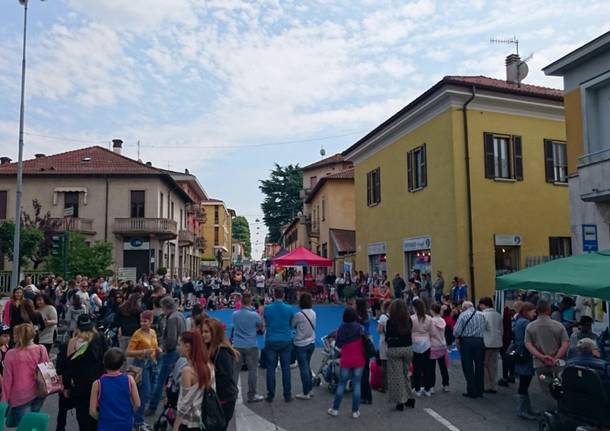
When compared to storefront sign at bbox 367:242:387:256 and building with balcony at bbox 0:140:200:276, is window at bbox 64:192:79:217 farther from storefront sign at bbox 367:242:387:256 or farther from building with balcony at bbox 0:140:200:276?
storefront sign at bbox 367:242:387:256

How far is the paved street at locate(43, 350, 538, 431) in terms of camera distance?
24.1 feet

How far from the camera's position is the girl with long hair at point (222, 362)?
5203 mm

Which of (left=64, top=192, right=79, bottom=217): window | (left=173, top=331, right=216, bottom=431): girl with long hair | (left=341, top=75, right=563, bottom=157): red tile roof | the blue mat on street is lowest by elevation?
the blue mat on street

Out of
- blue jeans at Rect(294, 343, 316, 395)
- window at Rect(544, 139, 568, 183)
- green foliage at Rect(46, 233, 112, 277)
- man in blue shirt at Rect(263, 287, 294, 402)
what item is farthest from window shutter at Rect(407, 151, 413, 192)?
green foliage at Rect(46, 233, 112, 277)

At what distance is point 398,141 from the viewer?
23531 mm

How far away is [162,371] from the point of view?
800 cm

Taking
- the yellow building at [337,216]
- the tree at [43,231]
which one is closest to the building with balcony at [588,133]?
the yellow building at [337,216]

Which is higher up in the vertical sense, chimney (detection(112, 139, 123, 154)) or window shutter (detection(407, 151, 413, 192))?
chimney (detection(112, 139, 123, 154))

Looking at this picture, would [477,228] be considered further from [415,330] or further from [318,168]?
[318,168]

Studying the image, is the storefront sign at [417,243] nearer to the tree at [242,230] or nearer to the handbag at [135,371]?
the handbag at [135,371]

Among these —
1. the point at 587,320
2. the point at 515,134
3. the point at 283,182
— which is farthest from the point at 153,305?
the point at 283,182

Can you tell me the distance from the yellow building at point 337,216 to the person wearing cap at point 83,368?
28946 millimetres

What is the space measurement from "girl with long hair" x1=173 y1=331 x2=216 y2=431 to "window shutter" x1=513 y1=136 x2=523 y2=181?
17.6 m

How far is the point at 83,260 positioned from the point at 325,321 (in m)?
14.1
